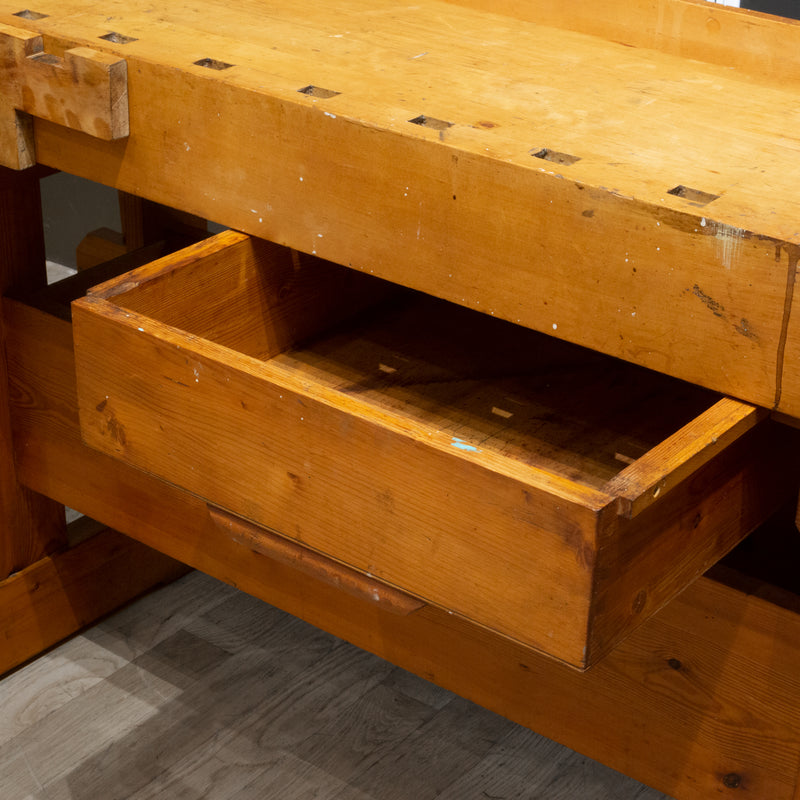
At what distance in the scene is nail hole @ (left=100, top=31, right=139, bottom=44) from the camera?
1161 mm

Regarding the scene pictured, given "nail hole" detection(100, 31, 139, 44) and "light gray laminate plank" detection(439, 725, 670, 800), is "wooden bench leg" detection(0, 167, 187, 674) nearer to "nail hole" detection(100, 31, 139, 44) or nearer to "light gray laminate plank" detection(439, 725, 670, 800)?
"nail hole" detection(100, 31, 139, 44)

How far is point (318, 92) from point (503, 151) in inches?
7.7

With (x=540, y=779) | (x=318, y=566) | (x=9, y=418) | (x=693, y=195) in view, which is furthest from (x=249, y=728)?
(x=693, y=195)

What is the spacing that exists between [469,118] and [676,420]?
0.37m

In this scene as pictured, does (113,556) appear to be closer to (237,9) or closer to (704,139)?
(237,9)

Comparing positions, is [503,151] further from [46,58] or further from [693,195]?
[46,58]

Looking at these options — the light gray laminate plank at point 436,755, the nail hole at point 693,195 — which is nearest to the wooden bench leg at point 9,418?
the light gray laminate plank at point 436,755

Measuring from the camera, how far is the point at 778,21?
124 cm

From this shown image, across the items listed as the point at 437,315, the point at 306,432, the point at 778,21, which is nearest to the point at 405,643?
the point at 437,315

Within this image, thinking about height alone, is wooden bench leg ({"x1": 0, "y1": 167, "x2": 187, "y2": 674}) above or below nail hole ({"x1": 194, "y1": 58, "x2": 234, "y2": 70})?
below

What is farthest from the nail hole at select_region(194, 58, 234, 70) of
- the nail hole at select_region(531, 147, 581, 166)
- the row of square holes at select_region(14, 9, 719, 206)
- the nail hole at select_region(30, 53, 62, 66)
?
the nail hole at select_region(531, 147, 581, 166)

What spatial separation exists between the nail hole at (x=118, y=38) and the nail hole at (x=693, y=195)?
0.54m

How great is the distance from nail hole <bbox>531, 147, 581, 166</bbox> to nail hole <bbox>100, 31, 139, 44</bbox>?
0.43 m

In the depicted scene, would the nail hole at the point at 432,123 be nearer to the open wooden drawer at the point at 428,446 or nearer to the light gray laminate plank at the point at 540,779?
the open wooden drawer at the point at 428,446
